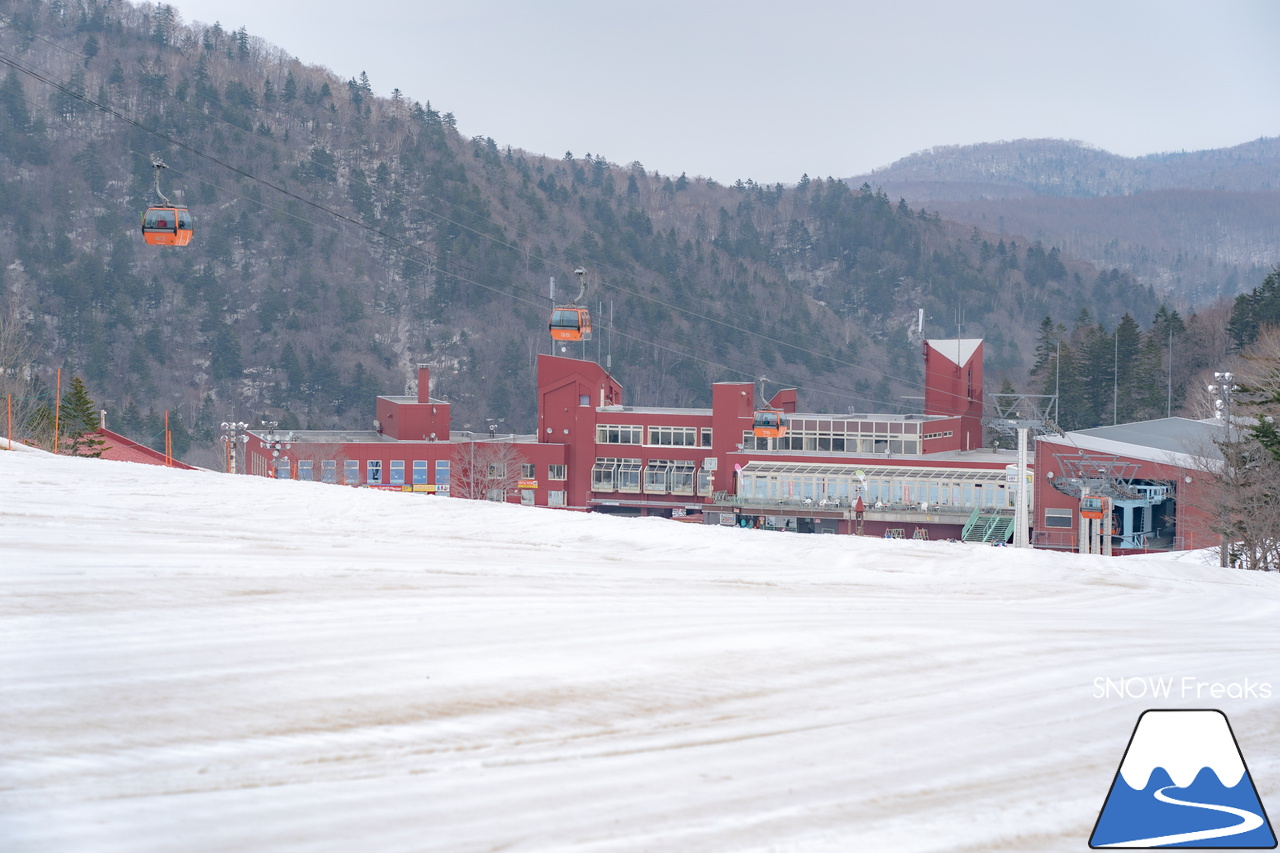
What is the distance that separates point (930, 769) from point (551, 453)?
54.5m

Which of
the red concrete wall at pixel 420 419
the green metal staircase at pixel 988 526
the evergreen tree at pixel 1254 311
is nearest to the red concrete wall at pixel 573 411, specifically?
the red concrete wall at pixel 420 419

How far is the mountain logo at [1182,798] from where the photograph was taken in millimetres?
2781

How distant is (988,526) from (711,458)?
14.0 meters

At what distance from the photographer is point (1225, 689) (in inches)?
161

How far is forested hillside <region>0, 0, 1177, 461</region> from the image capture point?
111 m

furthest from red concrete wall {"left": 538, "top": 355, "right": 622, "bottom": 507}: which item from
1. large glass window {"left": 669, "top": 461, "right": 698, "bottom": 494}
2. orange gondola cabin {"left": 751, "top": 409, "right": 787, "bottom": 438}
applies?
orange gondola cabin {"left": 751, "top": 409, "right": 787, "bottom": 438}

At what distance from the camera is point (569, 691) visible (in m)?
3.86

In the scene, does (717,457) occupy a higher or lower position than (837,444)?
lower

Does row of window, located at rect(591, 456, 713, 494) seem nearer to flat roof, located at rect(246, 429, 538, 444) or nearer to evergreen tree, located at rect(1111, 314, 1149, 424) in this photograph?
flat roof, located at rect(246, 429, 538, 444)

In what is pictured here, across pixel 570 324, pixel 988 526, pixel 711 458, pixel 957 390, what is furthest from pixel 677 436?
pixel 570 324

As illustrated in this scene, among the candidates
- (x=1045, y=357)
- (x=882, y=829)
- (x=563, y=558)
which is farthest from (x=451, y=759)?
(x=1045, y=357)

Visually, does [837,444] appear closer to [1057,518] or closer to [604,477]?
[604,477]

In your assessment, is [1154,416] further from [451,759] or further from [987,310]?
[987,310]

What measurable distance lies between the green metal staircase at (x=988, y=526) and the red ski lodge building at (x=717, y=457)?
0.48 meters
